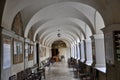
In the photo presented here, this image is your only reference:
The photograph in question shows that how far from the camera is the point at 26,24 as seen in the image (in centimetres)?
973

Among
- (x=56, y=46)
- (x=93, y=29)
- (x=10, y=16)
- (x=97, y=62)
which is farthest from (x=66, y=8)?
(x=56, y=46)

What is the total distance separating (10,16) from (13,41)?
1290 mm

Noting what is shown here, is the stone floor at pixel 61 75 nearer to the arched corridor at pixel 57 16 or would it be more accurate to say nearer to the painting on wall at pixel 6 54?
the arched corridor at pixel 57 16

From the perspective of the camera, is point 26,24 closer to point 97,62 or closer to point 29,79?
point 29,79

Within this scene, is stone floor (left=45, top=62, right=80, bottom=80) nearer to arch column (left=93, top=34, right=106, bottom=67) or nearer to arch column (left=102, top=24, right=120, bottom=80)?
arch column (left=93, top=34, right=106, bottom=67)

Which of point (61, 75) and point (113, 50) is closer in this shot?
point (113, 50)

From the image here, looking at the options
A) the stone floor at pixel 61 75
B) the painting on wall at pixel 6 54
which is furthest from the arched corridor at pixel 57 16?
the stone floor at pixel 61 75

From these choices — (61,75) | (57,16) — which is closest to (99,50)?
(57,16)

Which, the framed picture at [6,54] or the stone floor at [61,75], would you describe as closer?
the framed picture at [6,54]

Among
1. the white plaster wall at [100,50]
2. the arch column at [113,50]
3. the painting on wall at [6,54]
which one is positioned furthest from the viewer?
the white plaster wall at [100,50]

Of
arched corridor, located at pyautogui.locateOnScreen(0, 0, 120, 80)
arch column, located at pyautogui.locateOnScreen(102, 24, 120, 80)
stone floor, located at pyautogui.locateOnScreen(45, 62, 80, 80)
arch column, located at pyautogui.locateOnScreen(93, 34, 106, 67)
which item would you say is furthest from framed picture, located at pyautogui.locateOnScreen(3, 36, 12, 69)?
stone floor, located at pyautogui.locateOnScreen(45, 62, 80, 80)

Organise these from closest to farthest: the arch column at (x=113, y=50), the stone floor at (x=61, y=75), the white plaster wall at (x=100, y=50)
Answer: the arch column at (x=113, y=50) < the white plaster wall at (x=100, y=50) < the stone floor at (x=61, y=75)

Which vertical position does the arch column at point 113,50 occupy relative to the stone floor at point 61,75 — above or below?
above

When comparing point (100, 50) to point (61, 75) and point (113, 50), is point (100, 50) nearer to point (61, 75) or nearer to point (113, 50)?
point (113, 50)
